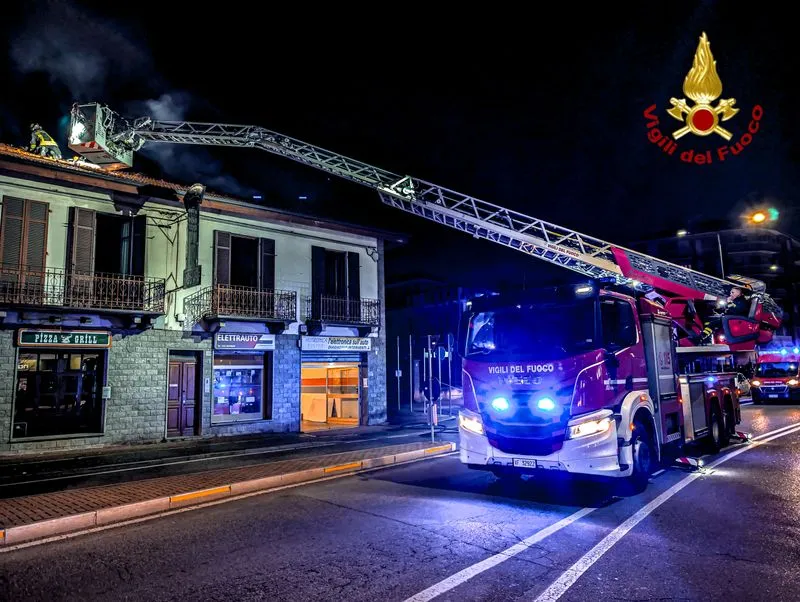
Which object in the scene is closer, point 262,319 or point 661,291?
point 661,291

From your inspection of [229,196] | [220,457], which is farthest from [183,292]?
[220,457]

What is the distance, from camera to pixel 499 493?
315 inches

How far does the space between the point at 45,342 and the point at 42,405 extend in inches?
72.4

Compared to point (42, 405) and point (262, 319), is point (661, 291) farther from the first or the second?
point (42, 405)

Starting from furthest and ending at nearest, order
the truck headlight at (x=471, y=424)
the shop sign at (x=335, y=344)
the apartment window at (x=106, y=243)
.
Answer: the shop sign at (x=335, y=344), the apartment window at (x=106, y=243), the truck headlight at (x=471, y=424)

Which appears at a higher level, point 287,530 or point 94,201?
point 94,201

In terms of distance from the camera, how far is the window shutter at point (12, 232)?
14055 millimetres

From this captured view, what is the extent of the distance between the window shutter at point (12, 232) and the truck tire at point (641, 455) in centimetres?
1564

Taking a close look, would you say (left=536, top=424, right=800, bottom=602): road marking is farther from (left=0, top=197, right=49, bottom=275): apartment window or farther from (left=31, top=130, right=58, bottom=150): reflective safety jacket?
(left=31, top=130, right=58, bottom=150): reflective safety jacket

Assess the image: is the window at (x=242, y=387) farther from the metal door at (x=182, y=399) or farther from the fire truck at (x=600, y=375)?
the fire truck at (x=600, y=375)

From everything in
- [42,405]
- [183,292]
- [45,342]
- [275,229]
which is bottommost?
[42,405]

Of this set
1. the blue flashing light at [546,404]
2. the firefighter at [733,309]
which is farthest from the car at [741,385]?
the blue flashing light at [546,404]

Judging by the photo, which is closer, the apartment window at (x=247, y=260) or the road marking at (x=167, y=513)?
Result: the road marking at (x=167, y=513)

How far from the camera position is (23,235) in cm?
1439
